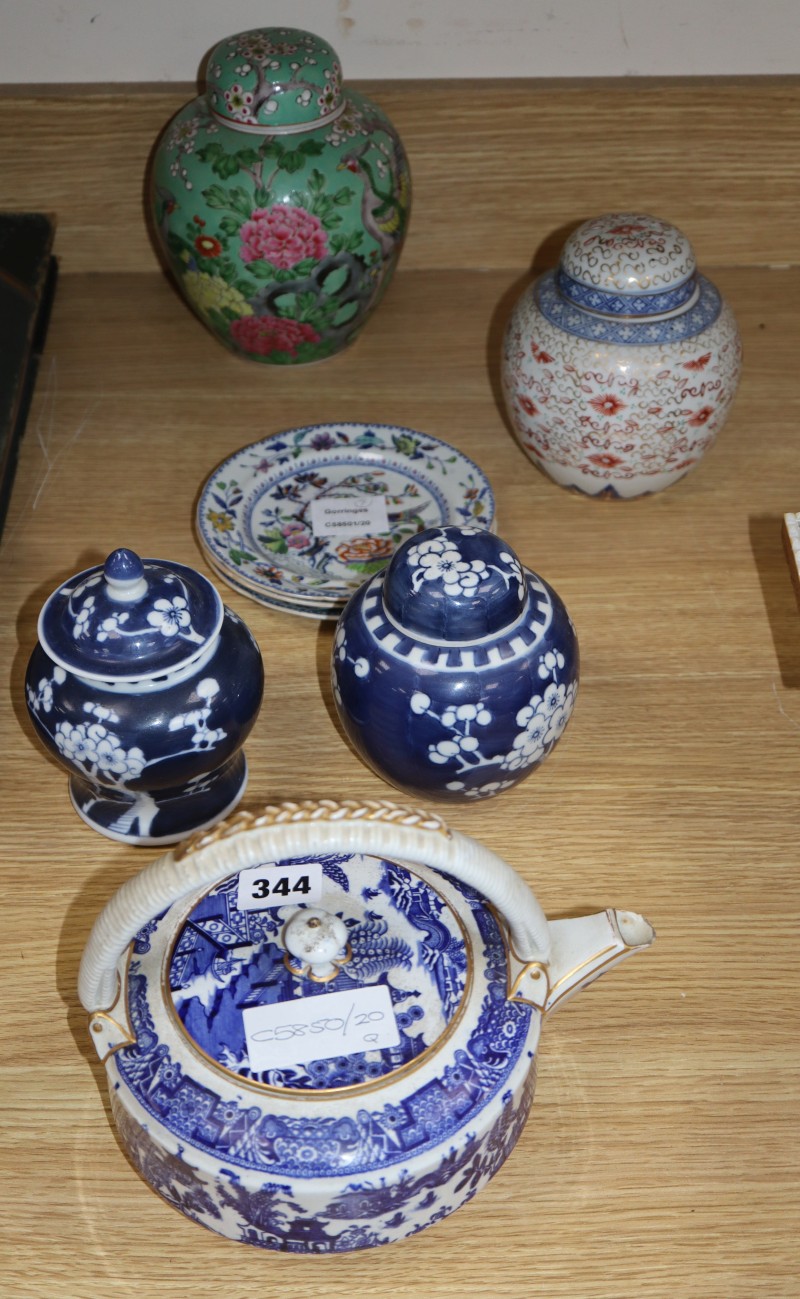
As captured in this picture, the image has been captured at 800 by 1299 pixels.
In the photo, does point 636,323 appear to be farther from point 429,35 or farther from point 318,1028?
point 318,1028

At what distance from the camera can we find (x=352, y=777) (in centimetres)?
99

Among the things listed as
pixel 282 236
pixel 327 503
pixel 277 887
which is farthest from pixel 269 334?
pixel 277 887

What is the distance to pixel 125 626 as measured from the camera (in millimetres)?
797

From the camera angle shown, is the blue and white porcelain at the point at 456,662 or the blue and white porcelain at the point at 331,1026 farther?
the blue and white porcelain at the point at 456,662

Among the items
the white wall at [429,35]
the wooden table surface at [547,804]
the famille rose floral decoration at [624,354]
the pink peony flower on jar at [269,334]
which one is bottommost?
the wooden table surface at [547,804]

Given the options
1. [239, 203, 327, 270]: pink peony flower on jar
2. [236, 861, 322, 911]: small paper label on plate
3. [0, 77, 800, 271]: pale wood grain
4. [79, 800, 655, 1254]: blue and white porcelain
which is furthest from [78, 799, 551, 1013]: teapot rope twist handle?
[0, 77, 800, 271]: pale wood grain

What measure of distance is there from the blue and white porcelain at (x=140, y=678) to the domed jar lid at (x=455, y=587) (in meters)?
0.13

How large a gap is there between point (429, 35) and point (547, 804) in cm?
94

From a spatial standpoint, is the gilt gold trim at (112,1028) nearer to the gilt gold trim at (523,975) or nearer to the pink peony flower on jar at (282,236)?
the gilt gold trim at (523,975)

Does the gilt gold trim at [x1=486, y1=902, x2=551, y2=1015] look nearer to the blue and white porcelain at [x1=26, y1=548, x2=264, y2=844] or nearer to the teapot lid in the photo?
the teapot lid

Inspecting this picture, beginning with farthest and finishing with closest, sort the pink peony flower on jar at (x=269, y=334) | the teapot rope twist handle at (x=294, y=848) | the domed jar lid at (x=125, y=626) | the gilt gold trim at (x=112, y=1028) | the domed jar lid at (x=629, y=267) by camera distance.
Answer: the pink peony flower on jar at (x=269, y=334), the domed jar lid at (x=629, y=267), the domed jar lid at (x=125, y=626), the gilt gold trim at (x=112, y=1028), the teapot rope twist handle at (x=294, y=848)

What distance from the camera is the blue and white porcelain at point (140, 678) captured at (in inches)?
31.5

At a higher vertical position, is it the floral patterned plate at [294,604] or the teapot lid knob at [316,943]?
the teapot lid knob at [316,943]

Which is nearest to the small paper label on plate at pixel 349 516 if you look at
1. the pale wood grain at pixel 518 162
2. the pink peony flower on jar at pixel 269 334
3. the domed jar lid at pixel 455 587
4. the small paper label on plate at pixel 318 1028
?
the pink peony flower on jar at pixel 269 334
